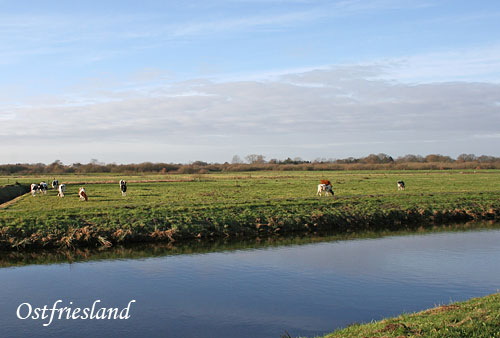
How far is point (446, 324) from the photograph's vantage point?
8211mm

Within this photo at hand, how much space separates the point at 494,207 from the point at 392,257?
17.0 m

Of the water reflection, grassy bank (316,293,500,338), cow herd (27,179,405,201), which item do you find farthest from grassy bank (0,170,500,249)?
grassy bank (316,293,500,338)

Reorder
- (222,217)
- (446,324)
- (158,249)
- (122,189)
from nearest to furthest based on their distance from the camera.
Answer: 1. (446,324)
2. (158,249)
3. (222,217)
4. (122,189)

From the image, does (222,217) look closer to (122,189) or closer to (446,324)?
(122,189)

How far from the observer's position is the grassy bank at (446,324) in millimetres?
7797

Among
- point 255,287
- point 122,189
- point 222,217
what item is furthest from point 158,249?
point 122,189

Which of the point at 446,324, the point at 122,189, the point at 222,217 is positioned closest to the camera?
the point at 446,324

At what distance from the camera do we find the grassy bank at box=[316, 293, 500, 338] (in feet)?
→ 25.6

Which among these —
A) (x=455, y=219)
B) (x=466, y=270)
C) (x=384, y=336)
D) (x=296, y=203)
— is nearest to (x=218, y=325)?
(x=384, y=336)

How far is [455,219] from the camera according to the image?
2948 centimetres

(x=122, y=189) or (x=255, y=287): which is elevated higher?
(x=122, y=189)

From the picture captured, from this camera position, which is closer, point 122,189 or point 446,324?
point 446,324

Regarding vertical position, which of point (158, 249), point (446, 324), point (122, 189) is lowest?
point (158, 249)

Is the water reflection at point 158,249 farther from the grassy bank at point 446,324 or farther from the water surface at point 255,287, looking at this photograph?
the grassy bank at point 446,324
